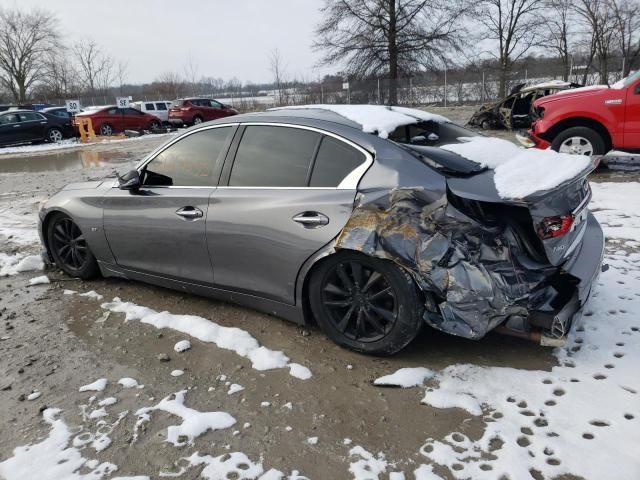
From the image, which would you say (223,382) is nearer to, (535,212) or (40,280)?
(535,212)

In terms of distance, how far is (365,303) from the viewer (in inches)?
125

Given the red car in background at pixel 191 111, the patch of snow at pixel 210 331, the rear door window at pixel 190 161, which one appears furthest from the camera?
the red car in background at pixel 191 111

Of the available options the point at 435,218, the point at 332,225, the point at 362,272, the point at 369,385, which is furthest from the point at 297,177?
the point at 369,385

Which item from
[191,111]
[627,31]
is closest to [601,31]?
[627,31]

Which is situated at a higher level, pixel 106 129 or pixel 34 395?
pixel 106 129

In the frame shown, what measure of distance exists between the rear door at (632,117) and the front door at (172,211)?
6785 mm

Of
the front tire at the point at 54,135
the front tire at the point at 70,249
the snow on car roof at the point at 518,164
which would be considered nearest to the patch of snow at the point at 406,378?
the snow on car roof at the point at 518,164

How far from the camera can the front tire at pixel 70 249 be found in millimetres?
4766

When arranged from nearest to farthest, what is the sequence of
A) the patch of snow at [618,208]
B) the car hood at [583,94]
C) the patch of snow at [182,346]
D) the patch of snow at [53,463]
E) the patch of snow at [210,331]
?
the patch of snow at [53,463], the patch of snow at [210,331], the patch of snow at [182,346], the patch of snow at [618,208], the car hood at [583,94]

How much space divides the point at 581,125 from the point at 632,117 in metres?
0.72

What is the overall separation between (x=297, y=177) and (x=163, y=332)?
5.10 ft

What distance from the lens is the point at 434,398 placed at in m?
2.83

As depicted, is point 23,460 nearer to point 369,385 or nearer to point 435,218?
point 369,385

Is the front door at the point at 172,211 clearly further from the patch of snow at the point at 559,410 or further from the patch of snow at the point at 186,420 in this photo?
the patch of snow at the point at 559,410
